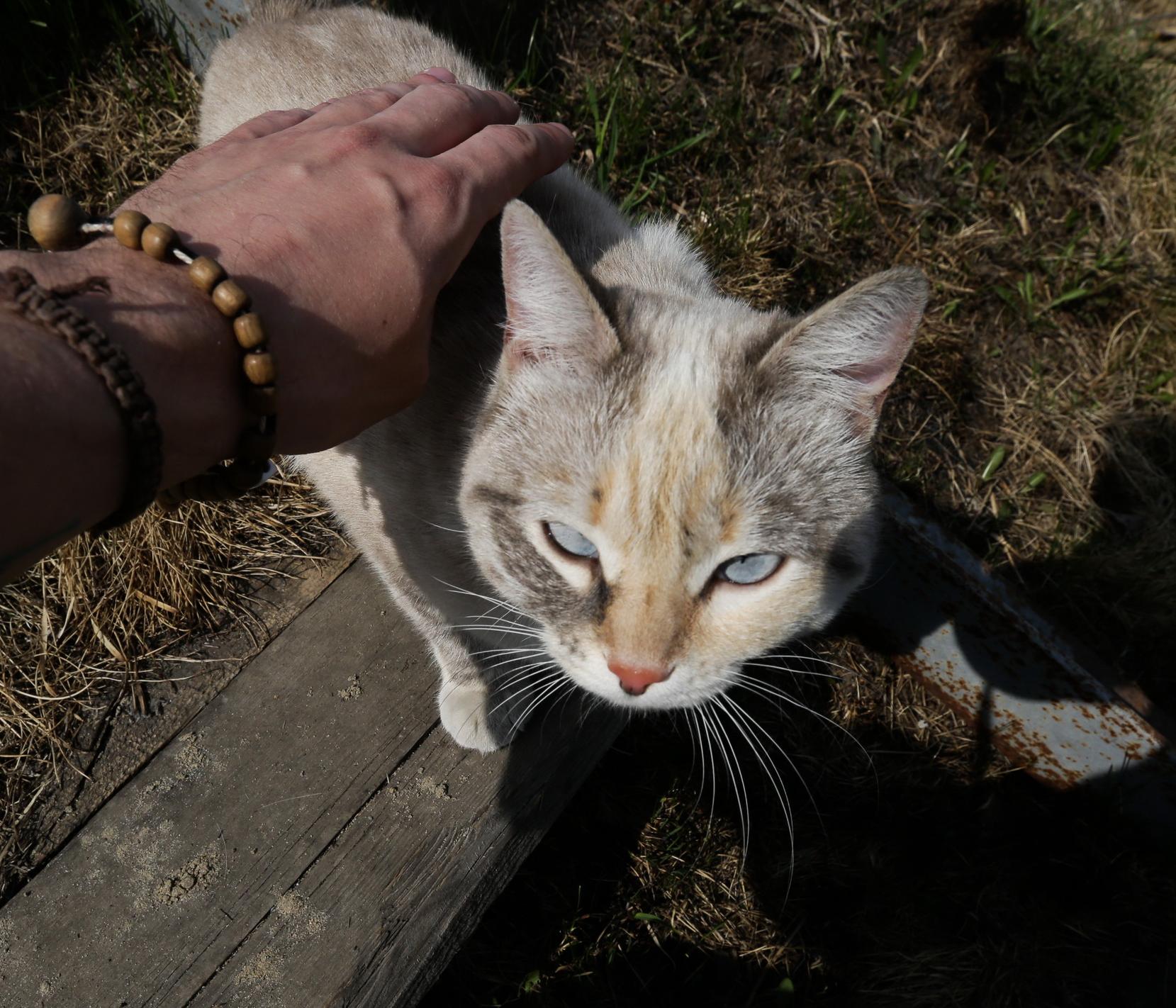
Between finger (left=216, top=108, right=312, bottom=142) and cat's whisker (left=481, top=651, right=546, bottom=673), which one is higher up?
finger (left=216, top=108, right=312, bottom=142)

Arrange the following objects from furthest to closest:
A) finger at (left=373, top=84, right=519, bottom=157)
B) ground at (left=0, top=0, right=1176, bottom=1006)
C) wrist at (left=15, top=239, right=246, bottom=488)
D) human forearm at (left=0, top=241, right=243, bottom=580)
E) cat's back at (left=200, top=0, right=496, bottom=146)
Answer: ground at (left=0, top=0, right=1176, bottom=1006) → cat's back at (left=200, top=0, right=496, bottom=146) → finger at (left=373, top=84, right=519, bottom=157) → wrist at (left=15, top=239, right=246, bottom=488) → human forearm at (left=0, top=241, right=243, bottom=580)

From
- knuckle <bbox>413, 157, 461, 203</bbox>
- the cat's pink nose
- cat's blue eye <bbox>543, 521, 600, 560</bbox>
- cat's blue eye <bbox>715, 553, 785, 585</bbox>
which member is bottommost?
the cat's pink nose

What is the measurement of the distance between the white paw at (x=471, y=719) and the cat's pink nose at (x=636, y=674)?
0.77m

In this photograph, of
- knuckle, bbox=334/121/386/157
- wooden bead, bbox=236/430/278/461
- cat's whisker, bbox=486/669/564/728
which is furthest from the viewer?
cat's whisker, bbox=486/669/564/728

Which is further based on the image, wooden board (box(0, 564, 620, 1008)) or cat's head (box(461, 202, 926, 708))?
wooden board (box(0, 564, 620, 1008))

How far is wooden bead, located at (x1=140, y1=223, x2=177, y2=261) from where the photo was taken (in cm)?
140

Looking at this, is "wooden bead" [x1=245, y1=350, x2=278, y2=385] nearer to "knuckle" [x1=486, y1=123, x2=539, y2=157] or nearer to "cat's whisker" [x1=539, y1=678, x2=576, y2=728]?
"knuckle" [x1=486, y1=123, x2=539, y2=157]

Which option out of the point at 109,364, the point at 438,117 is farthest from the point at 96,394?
the point at 438,117

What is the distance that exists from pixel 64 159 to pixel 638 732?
3100 mm

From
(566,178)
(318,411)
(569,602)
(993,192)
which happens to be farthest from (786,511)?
(993,192)

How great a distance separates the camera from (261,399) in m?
1.45

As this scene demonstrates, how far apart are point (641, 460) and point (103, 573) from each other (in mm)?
2062

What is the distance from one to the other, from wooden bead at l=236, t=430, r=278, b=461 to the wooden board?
3.88ft

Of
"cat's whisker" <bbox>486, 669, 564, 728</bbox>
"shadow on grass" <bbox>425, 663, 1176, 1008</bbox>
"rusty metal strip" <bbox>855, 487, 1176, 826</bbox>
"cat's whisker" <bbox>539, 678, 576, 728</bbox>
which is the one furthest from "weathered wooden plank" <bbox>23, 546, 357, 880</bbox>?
"rusty metal strip" <bbox>855, 487, 1176, 826</bbox>
